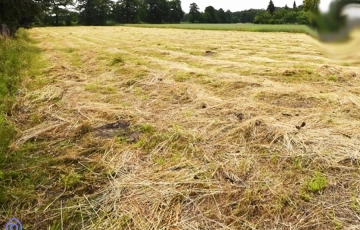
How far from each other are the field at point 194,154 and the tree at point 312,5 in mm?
128

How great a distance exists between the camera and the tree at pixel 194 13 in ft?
259

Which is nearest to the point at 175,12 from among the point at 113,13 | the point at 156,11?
the point at 156,11

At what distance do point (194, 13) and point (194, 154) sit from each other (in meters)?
83.1

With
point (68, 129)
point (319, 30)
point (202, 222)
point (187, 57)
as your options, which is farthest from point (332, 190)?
point (187, 57)

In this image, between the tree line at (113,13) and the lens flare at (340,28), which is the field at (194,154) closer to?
the lens flare at (340,28)

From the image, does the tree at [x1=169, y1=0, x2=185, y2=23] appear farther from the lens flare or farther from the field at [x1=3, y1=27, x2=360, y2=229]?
the lens flare

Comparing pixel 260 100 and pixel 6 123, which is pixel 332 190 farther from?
pixel 6 123

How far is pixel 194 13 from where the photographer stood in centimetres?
8056

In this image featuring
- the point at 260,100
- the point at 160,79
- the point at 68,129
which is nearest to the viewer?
the point at 68,129

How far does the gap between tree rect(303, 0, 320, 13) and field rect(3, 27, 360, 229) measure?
0.42 feet

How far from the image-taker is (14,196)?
2115 mm

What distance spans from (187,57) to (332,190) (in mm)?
7056

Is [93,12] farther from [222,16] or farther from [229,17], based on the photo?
[229,17]

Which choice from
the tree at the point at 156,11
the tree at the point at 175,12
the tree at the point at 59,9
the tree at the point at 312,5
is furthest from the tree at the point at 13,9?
the tree at the point at 175,12
